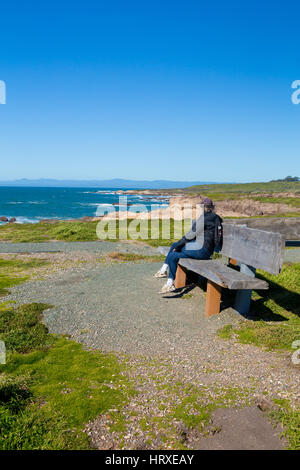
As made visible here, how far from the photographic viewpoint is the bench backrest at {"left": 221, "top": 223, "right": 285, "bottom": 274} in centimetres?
618

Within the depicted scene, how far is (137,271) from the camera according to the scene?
1184 cm

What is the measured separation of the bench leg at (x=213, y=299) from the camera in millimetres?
7270

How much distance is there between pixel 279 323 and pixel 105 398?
4134 mm

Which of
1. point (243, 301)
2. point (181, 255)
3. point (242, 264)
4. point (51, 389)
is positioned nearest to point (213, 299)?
point (243, 301)

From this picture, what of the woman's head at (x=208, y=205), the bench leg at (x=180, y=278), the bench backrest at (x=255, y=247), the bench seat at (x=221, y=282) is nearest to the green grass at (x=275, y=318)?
the bench seat at (x=221, y=282)

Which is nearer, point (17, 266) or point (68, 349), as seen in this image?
point (68, 349)

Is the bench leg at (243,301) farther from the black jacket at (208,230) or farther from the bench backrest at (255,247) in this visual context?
the black jacket at (208,230)

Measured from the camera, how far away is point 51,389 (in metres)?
4.54

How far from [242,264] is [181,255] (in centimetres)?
165

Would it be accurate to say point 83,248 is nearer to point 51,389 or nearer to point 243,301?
point 243,301

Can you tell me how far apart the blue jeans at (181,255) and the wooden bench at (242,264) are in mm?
158

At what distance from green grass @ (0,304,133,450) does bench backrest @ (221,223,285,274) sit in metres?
3.34
